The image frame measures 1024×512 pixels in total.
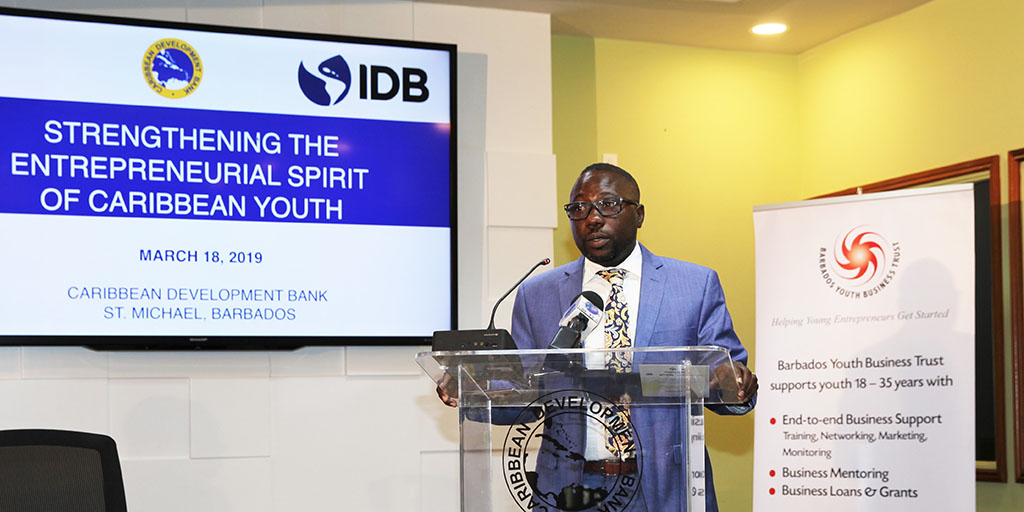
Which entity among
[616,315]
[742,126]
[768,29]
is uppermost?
[768,29]

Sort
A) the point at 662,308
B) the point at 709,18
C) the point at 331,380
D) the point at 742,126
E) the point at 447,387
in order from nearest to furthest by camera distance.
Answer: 1. the point at 447,387
2. the point at 662,308
3. the point at 331,380
4. the point at 709,18
5. the point at 742,126

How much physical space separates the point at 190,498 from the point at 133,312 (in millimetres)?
705

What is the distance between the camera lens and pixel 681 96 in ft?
16.1

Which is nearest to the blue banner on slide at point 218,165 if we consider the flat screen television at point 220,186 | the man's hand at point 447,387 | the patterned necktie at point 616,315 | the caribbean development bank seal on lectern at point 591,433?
the flat screen television at point 220,186

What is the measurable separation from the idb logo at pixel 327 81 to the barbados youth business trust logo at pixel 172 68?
0.38m

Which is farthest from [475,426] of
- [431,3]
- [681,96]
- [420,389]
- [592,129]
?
[681,96]

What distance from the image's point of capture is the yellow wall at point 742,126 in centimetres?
439

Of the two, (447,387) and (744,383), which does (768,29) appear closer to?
(744,383)

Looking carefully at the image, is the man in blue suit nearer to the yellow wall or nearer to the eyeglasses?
the eyeglasses

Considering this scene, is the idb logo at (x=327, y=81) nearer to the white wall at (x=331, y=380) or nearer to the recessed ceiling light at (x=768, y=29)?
the white wall at (x=331, y=380)

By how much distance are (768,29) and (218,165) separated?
100 inches

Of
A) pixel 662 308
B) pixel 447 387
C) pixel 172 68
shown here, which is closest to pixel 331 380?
pixel 172 68

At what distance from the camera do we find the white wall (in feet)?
12.0

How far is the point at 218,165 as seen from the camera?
3.78 meters
